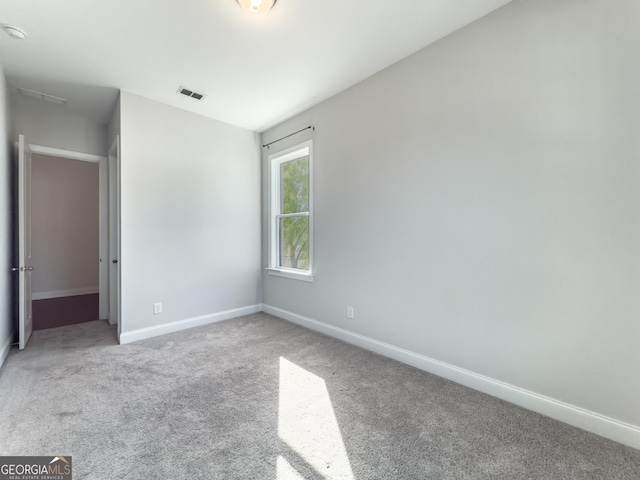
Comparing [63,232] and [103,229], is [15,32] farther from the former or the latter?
[63,232]

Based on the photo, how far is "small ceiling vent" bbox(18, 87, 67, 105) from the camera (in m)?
3.12

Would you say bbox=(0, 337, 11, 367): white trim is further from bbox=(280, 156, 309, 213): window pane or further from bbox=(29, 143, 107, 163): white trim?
bbox=(280, 156, 309, 213): window pane

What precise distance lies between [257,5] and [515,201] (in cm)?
220

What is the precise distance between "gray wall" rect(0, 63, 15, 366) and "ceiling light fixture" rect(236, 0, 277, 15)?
2.58 meters

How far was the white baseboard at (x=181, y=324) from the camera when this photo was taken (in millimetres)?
3193

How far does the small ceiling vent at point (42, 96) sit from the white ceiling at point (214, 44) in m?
0.10

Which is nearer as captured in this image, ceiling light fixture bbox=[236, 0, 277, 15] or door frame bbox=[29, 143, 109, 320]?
ceiling light fixture bbox=[236, 0, 277, 15]

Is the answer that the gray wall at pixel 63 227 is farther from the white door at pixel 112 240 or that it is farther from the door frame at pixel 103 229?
the white door at pixel 112 240

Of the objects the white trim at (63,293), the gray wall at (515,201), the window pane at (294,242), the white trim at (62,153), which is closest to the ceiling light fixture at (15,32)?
the white trim at (62,153)

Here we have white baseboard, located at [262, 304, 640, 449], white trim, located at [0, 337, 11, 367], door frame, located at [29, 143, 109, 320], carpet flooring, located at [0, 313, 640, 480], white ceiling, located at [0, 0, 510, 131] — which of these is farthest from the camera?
door frame, located at [29, 143, 109, 320]

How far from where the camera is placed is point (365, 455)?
1.52 metres

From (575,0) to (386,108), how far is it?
1.38 metres

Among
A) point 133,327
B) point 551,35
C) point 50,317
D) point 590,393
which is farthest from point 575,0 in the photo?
point 50,317

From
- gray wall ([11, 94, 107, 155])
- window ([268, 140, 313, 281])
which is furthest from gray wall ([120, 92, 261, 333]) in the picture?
gray wall ([11, 94, 107, 155])
